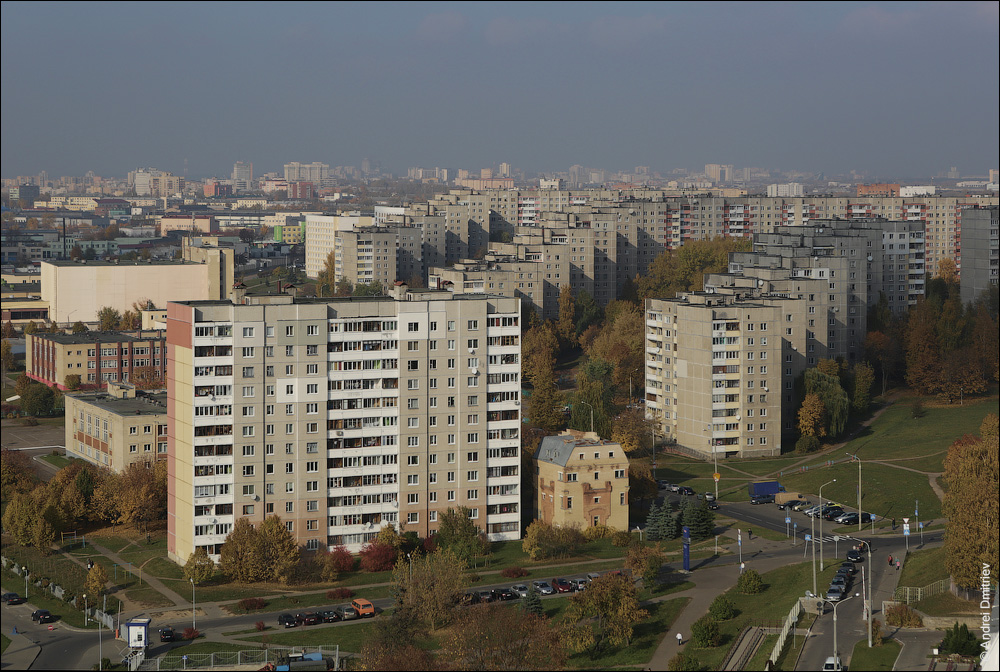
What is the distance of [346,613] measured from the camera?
38.0 metres

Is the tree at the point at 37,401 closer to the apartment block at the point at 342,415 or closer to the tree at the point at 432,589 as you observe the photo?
the apartment block at the point at 342,415

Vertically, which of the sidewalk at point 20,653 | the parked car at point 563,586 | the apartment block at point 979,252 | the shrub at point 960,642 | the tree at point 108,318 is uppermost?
the apartment block at point 979,252

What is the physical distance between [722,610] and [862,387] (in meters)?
30.1

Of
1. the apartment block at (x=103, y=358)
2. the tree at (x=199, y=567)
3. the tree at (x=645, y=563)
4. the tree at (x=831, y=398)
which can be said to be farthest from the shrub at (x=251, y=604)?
the apartment block at (x=103, y=358)

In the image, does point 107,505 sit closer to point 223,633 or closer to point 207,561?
point 207,561

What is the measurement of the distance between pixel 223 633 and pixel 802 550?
18.6 meters

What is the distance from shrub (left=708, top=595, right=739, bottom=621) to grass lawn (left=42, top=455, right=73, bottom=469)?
3181 cm

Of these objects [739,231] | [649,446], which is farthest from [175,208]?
[649,446]

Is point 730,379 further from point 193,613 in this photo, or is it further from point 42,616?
point 42,616

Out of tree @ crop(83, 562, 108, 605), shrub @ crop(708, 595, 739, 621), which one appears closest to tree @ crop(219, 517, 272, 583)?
tree @ crop(83, 562, 108, 605)

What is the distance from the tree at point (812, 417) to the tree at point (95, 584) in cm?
3142

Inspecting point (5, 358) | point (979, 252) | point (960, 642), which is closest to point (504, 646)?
point (960, 642)

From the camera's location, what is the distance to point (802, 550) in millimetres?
43531

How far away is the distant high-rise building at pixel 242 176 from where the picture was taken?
7239 inches
